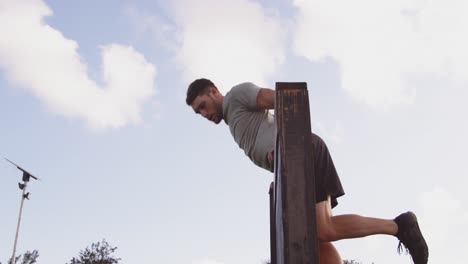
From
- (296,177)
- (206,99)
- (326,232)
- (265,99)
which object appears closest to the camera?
(296,177)

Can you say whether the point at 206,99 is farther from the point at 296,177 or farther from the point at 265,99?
the point at 296,177

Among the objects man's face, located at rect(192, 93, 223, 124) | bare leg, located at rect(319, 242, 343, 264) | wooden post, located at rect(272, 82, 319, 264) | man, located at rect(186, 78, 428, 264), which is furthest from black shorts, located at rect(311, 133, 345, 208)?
wooden post, located at rect(272, 82, 319, 264)

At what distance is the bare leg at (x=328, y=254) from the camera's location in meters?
2.94

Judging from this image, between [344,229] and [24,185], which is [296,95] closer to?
[344,229]

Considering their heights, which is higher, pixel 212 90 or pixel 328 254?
pixel 212 90

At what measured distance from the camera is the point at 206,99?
3379 millimetres

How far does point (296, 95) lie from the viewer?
191 centimetres

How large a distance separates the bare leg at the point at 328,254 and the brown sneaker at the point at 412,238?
1.31ft

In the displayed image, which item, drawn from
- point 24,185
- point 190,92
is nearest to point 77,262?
point 24,185

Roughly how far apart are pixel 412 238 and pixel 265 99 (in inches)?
49.0

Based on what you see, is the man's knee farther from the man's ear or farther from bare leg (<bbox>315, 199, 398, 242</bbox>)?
the man's ear

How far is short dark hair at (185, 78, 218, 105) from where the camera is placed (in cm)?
340

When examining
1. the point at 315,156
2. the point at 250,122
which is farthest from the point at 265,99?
the point at 315,156

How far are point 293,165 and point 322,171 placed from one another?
1.18 meters
